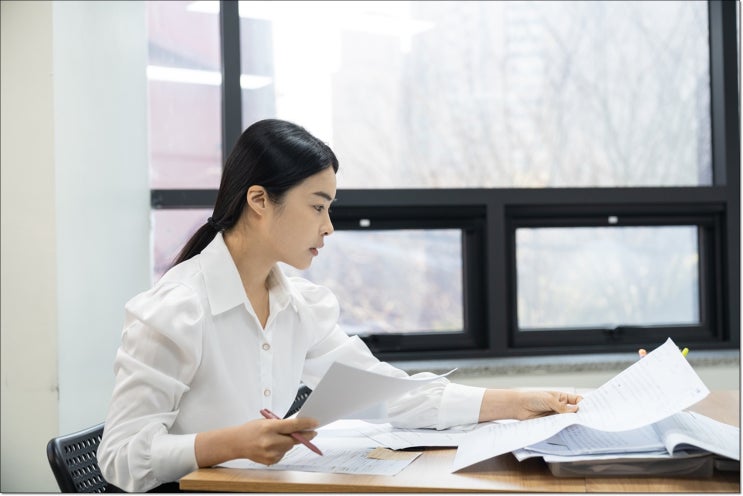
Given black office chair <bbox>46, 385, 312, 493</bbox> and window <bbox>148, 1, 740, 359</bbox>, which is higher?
window <bbox>148, 1, 740, 359</bbox>

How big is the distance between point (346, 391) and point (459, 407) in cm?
42

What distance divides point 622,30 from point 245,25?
4.64 ft

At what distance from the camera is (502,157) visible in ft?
9.58

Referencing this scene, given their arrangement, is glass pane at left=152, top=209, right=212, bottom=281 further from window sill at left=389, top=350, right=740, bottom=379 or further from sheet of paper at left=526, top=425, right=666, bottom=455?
sheet of paper at left=526, top=425, right=666, bottom=455

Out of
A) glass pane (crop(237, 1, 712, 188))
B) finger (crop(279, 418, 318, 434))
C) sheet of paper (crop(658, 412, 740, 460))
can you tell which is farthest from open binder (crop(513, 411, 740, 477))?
glass pane (crop(237, 1, 712, 188))

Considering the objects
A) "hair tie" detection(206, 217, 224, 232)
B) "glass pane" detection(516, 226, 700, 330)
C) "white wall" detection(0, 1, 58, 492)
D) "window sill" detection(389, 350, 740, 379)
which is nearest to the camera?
"hair tie" detection(206, 217, 224, 232)

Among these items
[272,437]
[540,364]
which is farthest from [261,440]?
[540,364]

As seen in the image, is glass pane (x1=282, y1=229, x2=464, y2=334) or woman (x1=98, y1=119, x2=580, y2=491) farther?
glass pane (x1=282, y1=229, x2=464, y2=334)

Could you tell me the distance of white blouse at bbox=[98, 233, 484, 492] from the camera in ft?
4.06

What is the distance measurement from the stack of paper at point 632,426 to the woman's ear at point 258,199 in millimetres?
567

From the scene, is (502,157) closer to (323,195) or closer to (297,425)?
(323,195)

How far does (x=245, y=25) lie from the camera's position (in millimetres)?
2848

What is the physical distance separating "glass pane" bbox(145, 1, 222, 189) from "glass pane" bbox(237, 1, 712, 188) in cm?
14

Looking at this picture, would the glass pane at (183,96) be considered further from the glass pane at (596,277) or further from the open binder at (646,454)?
the open binder at (646,454)
